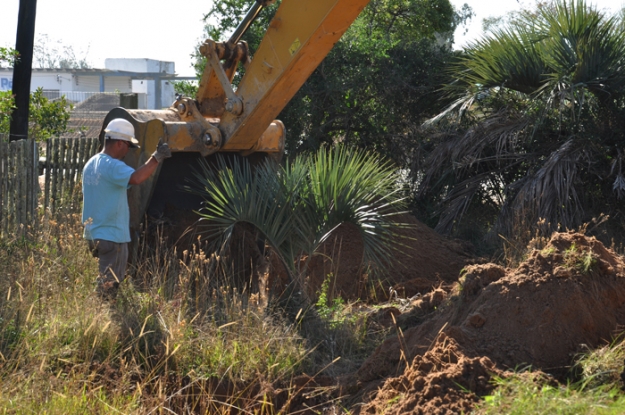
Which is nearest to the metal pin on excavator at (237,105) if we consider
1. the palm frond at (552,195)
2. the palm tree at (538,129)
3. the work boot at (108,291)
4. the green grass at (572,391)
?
the work boot at (108,291)

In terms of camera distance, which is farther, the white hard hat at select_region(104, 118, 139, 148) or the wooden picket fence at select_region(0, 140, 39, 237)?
the wooden picket fence at select_region(0, 140, 39, 237)

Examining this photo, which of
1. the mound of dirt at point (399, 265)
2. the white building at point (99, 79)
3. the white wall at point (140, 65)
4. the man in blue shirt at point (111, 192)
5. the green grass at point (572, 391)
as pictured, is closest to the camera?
the green grass at point (572, 391)

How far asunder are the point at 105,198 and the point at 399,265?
3.16 metres

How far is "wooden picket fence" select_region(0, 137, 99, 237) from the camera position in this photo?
29.5 feet

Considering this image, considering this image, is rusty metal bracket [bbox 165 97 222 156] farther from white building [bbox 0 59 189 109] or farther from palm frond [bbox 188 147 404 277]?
white building [bbox 0 59 189 109]

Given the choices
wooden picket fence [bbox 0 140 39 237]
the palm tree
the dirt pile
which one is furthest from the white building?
the dirt pile

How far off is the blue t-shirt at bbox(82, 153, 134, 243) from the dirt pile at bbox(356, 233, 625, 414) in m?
2.72

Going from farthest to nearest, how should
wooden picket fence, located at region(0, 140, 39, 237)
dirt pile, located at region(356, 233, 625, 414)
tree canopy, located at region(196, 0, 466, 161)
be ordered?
tree canopy, located at region(196, 0, 466, 161)
wooden picket fence, located at region(0, 140, 39, 237)
dirt pile, located at region(356, 233, 625, 414)

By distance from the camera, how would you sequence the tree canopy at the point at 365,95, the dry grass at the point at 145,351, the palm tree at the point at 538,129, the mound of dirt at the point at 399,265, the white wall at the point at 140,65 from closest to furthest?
the dry grass at the point at 145,351 < the mound of dirt at the point at 399,265 < the palm tree at the point at 538,129 < the tree canopy at the point at 365,95 < the white wall at the point at 140,65

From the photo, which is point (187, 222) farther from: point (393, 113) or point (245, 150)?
point (393, 113)

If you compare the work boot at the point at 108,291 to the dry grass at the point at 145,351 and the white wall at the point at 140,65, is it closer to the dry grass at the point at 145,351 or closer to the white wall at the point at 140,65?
the dry grass at the point at 145,351

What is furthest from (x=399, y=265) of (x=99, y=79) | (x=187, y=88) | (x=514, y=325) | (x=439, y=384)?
(x=99, y=79)

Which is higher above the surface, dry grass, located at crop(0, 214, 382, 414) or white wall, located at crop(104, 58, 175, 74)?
white wall, located at crop(104, 58, 175, 74)

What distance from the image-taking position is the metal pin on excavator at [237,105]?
7.36 m
